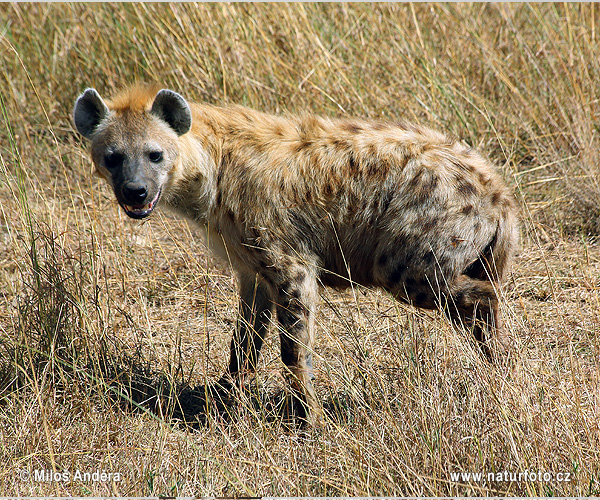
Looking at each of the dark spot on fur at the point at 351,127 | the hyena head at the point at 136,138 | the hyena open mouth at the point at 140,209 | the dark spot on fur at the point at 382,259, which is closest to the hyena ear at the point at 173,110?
the hyena head at the point at 136,138

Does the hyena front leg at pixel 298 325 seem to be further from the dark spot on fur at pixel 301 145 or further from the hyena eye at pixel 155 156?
the hyena eye at pixel 155 156

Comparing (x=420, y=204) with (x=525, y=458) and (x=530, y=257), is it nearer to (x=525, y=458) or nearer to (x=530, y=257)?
(x=525, y=458)

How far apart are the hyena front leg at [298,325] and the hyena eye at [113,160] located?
818mm

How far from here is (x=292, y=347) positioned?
3.15 metres

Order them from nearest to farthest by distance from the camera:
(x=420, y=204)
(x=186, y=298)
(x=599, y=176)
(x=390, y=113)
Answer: (x=420, y=204) → (x=186, y=298) → (x=599, y=176) → (x=390, y=113)

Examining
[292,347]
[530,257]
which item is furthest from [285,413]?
[530,257]

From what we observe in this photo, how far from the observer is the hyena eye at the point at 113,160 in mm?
3064

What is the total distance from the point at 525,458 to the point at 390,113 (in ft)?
9.33

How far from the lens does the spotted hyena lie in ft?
9.93

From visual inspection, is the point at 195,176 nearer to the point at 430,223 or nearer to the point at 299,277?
the point at 299,277

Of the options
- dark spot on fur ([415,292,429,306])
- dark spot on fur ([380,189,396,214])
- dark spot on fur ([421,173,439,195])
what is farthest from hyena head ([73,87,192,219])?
dark spot on fur ([415,292,429,306])

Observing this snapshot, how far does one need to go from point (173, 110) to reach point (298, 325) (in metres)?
1.03

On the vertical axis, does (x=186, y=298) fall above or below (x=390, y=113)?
below

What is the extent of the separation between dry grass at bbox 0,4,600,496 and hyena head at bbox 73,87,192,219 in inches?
12.3
